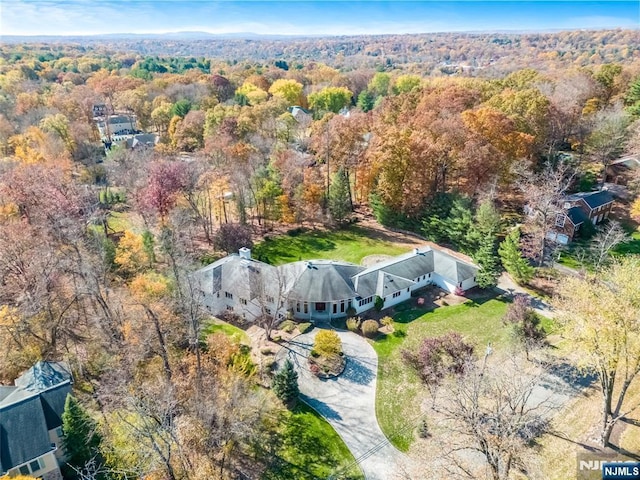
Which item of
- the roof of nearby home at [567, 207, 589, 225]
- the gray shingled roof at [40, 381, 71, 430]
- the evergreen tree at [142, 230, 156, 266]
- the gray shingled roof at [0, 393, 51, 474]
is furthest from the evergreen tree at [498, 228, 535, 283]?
the gray shingled roof at [0, 393, 51, 474]

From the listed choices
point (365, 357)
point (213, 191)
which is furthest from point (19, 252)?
point (365, 357)

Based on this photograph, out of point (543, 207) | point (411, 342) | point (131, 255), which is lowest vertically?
point (411, 342)

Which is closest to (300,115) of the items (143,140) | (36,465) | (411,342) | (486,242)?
(143,140)

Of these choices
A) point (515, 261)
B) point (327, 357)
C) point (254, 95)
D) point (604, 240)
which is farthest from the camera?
point (254, 95)

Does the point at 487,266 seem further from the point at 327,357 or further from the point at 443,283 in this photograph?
the point at 327,357

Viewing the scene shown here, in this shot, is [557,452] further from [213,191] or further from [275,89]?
[275,89]

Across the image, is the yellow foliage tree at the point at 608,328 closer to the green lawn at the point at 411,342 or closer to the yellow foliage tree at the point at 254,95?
the green lawn at the point at 411,342
